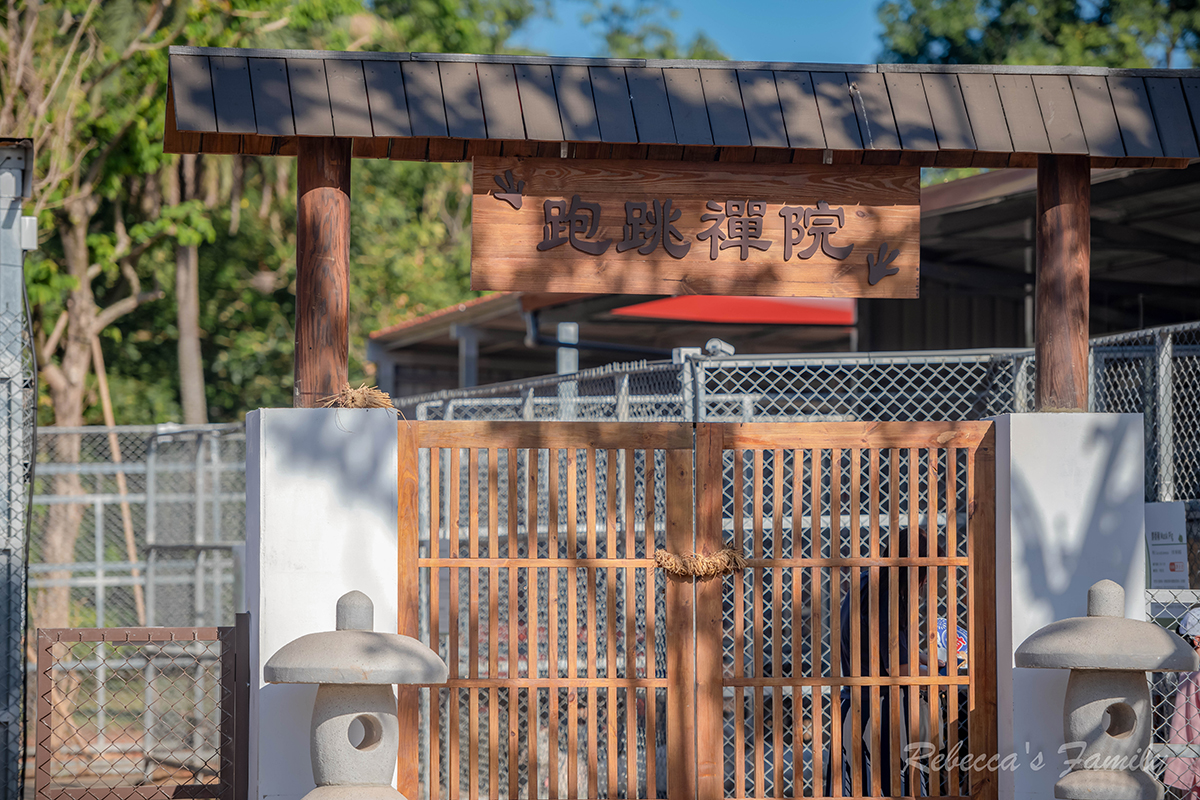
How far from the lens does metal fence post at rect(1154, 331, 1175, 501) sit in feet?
19.5

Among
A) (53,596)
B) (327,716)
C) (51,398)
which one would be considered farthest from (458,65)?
(51,398)

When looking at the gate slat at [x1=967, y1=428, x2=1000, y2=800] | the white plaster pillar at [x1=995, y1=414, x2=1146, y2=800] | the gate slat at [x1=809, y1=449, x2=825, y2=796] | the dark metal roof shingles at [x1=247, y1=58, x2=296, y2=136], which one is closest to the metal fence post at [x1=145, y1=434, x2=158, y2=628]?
the dark metal roof shingles at [x1=247, y1=58, x2=296, y2=136]

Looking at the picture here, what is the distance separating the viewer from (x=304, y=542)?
446 cm

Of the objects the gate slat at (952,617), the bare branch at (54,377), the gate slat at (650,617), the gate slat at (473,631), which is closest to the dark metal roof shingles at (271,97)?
the gate slat at (473,631)

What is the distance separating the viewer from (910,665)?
4.79 meters

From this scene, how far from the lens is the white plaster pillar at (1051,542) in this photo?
465 centimetres

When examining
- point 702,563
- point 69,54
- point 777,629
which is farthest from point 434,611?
point 69,54

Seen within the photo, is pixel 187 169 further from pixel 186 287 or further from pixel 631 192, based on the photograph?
pixel 631 192

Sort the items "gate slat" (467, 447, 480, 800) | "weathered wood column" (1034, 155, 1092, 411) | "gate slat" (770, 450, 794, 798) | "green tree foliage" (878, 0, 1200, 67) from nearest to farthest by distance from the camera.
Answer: "gate slat" (467, 447, 480, 800), "gate slat" (770, 450, 794, 798), "weathered wood column" (1034, 155, 1092, 411), "green tree foliage" (878, 0, 1200, 67)

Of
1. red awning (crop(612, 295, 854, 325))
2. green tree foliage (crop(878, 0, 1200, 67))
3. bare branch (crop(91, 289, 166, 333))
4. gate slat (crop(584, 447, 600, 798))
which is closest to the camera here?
gate slat (crop(584, 447, 600, 798))

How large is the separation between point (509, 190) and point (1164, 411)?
3755 mm

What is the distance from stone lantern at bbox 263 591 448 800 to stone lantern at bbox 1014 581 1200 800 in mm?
2359

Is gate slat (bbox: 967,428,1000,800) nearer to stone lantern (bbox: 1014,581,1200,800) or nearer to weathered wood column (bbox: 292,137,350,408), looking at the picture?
stone lantern (bbox: 1014,581,1200,800)

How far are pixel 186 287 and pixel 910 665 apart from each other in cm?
1256
